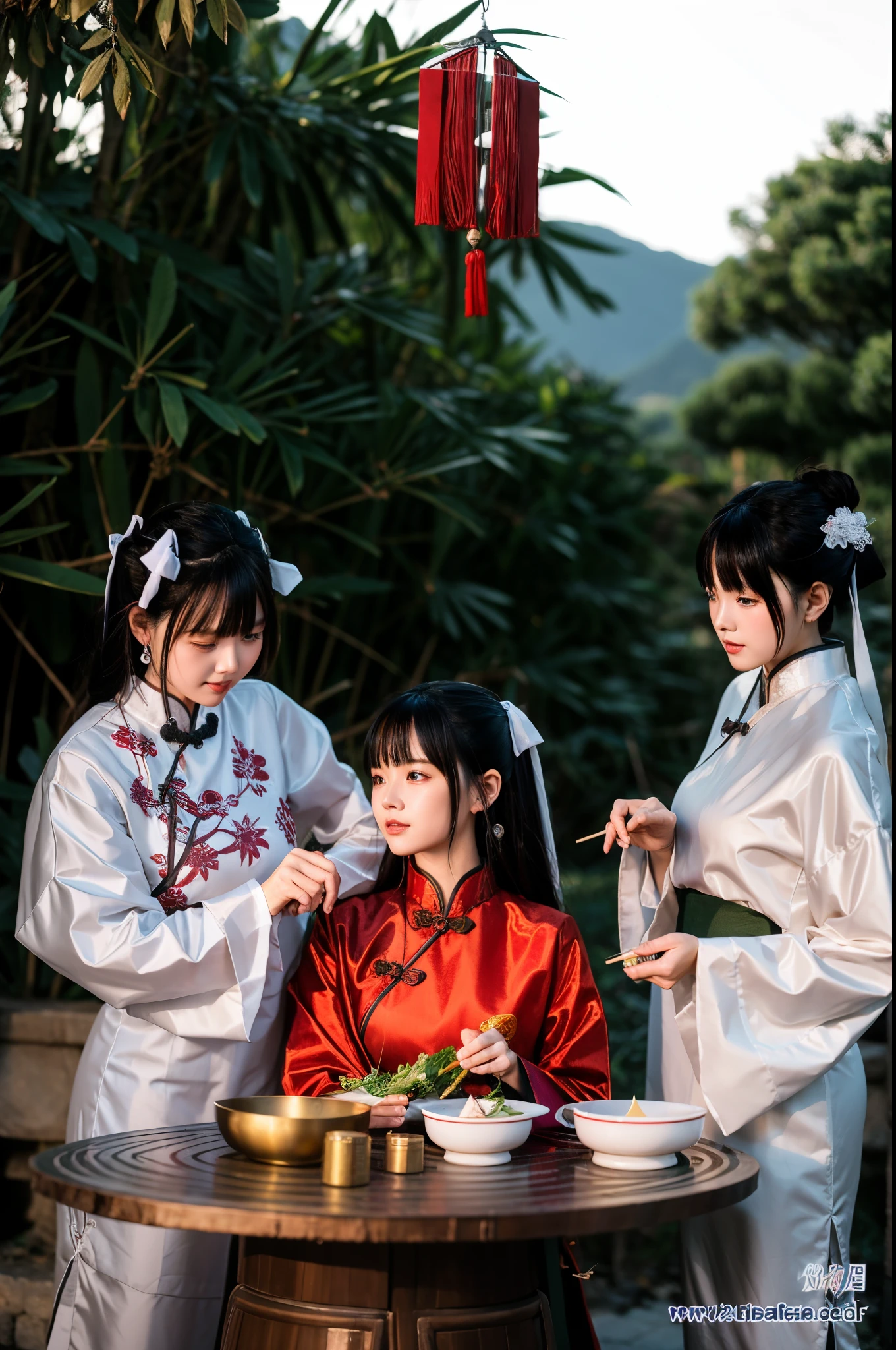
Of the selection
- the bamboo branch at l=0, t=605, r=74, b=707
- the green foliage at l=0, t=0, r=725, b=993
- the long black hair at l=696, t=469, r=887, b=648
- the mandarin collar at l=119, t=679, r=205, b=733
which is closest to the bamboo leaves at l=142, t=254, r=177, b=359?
the green foliage at l=0, t=0, r=725, b=993

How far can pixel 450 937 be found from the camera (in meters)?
2.39

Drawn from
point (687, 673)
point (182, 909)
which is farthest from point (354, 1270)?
point (687, 673)

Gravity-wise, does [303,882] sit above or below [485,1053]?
above

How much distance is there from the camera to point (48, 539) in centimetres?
371

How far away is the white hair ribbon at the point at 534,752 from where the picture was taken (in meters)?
2.51

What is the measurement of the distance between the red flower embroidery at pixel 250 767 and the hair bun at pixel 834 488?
1262 mm

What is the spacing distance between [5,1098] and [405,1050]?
1.70m

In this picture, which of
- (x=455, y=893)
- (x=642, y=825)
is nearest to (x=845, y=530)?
(x=642, y=825)

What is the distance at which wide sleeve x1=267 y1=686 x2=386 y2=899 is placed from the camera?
9.18 feet

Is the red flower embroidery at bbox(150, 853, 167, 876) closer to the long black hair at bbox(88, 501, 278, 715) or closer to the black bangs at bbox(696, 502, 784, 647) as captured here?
the long black hair at bbox(88, 501, 278, 715)

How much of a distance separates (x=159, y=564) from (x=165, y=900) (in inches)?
25.7

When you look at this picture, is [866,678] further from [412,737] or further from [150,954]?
[150,954]

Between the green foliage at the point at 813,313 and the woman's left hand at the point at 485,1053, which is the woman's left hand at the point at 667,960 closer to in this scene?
the woman's left hand at the point at 485,1053

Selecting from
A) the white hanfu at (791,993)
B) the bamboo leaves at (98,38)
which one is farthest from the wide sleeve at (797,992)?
the bamboo leaves at (98,38)
